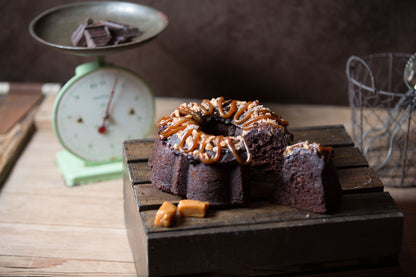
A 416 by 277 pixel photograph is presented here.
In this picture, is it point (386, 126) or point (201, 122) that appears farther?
point (386, 126)

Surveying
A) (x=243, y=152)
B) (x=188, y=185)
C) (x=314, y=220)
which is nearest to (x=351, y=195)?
(x=314, y=220)

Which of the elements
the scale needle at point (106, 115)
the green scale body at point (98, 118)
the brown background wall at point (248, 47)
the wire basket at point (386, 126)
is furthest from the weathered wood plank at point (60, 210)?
the wire basket at point (386, 126)

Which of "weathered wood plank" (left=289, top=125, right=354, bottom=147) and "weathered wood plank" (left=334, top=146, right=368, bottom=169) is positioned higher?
"weathered wood plank" (left=289, top=125, right=354, bottom=147)

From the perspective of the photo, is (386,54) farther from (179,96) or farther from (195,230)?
(195,230)

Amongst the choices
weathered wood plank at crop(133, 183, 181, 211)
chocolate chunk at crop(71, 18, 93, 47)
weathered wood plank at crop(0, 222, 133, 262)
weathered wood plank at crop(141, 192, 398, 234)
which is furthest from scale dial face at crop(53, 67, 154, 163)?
weathered wood plank at crop(141, 192, 398, 234)

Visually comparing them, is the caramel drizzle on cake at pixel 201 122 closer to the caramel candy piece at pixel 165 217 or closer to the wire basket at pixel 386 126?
the caramel candy piece at pixel 165 217

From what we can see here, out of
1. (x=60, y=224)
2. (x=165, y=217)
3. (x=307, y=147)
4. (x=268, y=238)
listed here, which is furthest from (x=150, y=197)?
(x=60, y=224)

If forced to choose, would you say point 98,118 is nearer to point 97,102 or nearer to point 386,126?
point 97,102

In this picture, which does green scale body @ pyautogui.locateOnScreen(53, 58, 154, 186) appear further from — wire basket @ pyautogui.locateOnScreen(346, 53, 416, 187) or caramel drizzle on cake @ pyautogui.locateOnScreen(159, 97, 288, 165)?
wire basket @ pyautogui.locateOnScreen(346, 53, 416, 187)
